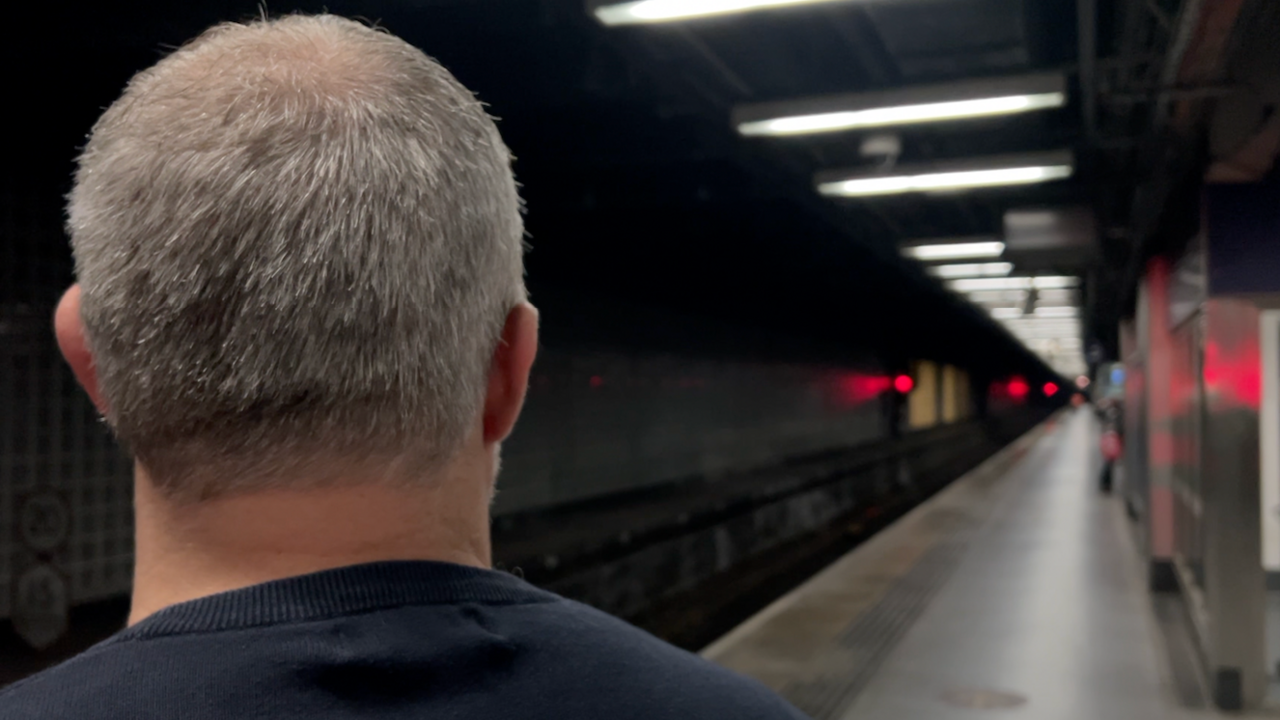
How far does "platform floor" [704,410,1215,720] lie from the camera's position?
549 centimetres

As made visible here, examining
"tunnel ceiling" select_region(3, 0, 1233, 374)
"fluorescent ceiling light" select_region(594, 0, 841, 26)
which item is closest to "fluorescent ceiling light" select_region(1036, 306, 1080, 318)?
"tunnel ceiling" select_region(3, 0, 1233, 374)

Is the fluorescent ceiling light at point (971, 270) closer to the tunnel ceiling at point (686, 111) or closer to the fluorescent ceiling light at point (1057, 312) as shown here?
the tunnel ceiling at point (686, 111)

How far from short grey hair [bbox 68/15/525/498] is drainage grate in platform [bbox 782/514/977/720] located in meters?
4.58

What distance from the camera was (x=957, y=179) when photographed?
810cm

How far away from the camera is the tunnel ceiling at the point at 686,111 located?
5.05 metres

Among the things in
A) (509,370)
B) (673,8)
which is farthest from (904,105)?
(509,370)

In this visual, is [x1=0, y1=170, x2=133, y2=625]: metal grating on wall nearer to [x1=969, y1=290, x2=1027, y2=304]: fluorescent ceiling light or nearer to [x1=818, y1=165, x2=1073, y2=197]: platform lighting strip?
[x1=818, y1=165, x2=1073, y2=197]: platform lighting strip

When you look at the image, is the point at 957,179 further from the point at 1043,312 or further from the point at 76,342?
the point at 1043,312

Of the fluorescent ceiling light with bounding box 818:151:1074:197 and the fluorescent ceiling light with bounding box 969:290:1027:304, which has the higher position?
the fluorescent ceiling light with bounding box 969:290:1027:304

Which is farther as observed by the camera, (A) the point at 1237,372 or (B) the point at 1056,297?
(B) the point at 1056,297

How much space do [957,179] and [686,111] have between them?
9.00 ft

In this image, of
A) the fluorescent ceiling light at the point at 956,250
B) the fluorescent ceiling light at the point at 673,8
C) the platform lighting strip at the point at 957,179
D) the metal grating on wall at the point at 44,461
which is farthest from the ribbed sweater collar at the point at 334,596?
the fluorescent ceiling light at the point at 956,250

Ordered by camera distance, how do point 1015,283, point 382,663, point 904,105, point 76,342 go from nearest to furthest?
point 382,663 → point 76,342 → point 904,105 → point 1015,283

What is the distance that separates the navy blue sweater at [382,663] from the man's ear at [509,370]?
0.16m
